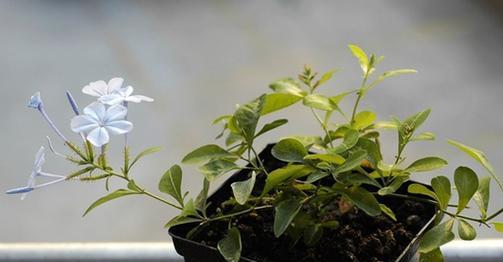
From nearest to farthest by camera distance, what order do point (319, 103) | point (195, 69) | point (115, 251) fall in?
point (319, 103)
point (115, 251)
point (195, 69)

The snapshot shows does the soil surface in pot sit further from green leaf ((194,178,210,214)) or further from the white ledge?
the white ledge

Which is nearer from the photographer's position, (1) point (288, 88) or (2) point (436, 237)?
(2) point (436, 237)

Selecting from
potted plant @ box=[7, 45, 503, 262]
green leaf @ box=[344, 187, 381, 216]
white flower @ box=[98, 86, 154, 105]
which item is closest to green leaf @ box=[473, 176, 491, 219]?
potted plant @ box=[7, 45, 503, 262]

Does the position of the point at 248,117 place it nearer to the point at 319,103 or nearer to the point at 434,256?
the point at 319,103

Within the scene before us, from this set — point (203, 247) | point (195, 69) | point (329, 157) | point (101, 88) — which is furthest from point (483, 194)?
point (195, 69)

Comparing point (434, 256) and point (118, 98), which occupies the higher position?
point (118, 98)

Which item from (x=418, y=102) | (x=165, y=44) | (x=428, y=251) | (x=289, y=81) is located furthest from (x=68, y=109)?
(x=428, y=251)

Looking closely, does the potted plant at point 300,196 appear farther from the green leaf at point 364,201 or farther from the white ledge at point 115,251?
the white ledge at point 115,251

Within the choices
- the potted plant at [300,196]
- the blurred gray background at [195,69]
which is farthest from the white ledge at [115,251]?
the blurred gray background at [195,69]
